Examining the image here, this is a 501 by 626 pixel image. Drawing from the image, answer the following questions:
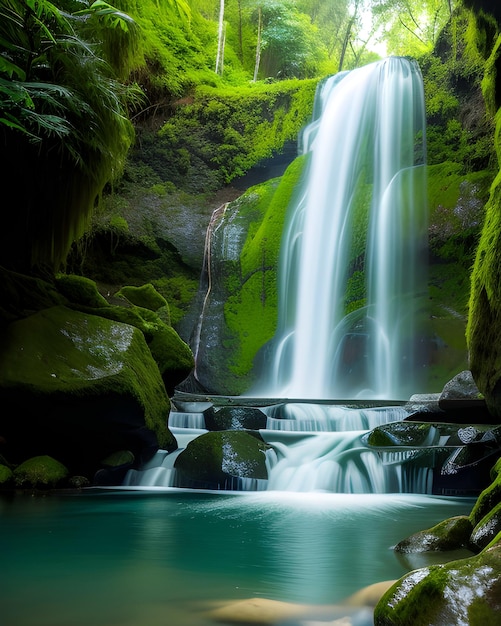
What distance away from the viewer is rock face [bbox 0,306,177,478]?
5.54 metres

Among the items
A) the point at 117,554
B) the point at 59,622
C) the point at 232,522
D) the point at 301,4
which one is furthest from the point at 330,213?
the point at 301,4

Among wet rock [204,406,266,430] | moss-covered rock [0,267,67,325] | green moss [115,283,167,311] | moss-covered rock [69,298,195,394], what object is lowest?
wet rock [204,406,266,430]

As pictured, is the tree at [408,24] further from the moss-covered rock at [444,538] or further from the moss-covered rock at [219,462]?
the moss-covered rock at [444,538]

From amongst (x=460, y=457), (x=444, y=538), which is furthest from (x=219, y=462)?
(x=444, y=538)

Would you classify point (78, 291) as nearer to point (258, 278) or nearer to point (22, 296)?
point (22, 296)

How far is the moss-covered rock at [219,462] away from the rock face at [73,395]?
0.56m

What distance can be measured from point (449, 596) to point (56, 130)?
15.1 feet

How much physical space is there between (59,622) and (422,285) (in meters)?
10.7

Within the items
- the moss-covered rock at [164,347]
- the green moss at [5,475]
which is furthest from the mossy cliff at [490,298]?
the green moss at [5,475]

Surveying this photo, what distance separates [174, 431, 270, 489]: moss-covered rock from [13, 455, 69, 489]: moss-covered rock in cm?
121

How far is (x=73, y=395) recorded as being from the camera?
5562mm

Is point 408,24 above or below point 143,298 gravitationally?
above

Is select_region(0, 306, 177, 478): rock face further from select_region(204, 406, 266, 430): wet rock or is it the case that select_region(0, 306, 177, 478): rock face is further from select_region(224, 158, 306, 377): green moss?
select_region(224, 158, 306, 377): green moss

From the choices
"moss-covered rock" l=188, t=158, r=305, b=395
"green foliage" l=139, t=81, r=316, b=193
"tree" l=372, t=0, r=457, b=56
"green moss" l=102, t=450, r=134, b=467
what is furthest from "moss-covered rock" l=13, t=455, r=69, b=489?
"tree" l=372, t=0, r=457, b=56
